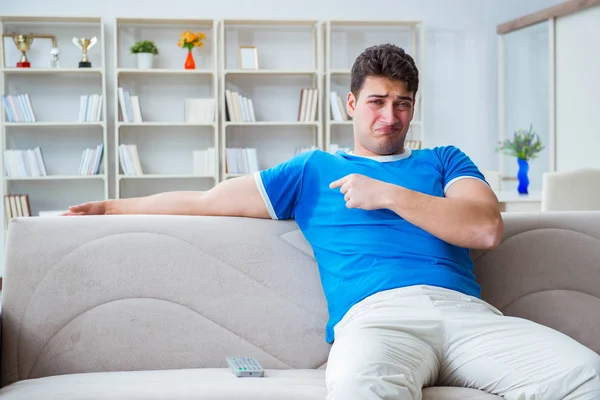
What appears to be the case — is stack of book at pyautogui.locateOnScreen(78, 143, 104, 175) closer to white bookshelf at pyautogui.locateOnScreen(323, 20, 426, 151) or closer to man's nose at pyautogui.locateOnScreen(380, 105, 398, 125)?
white bookshelf at pyautogui.locateOnScreen(323, 20, 426, 151)

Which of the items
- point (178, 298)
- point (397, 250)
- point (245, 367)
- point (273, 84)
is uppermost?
point (273, 84)

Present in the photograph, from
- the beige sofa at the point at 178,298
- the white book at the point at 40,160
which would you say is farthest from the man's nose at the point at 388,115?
the white book at the point at 40,160

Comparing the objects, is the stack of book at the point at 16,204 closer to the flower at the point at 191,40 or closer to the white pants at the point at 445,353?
the flower at the point at 191,40

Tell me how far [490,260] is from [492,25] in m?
4.89

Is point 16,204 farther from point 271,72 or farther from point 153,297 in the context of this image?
point 153,297

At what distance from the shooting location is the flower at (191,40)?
228 inches

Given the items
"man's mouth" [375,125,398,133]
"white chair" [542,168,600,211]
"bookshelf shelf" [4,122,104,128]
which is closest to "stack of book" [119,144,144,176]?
"bookshelf shelf" [4,122,104,128]

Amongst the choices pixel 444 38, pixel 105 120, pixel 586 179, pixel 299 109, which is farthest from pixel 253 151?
pixel 586 179

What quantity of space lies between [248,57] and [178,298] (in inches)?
174

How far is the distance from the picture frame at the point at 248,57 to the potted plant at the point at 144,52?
2.28ft

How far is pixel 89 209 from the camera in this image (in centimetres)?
196

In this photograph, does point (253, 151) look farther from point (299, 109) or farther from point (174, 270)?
point (174, 270)

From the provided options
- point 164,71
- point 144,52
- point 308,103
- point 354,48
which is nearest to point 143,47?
point 144,52

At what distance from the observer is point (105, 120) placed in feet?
18.6
